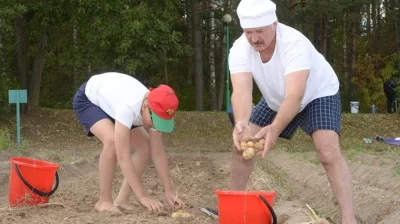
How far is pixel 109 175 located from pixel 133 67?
9.80 metres

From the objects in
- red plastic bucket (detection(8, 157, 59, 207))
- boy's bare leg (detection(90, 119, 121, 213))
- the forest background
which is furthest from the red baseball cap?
the forest background

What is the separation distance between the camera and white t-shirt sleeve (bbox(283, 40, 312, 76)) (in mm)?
4562

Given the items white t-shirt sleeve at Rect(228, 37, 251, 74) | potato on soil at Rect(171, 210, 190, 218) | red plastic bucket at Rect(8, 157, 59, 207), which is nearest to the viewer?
white t-shirt sleeve at Rect(228, 37, 251, 74)

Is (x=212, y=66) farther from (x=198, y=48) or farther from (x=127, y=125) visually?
(x=127, y=125)

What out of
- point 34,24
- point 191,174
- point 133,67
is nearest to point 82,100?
point 191,174

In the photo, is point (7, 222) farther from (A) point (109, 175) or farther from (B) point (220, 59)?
(B) point (220, 59)

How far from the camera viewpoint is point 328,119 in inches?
195

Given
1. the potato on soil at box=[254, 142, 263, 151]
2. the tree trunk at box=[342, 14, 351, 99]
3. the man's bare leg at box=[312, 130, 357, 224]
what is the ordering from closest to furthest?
1. the potato on soil at box=[254, 142, 263, 151]
2. the man's bare leg at box=[312, 130, 357, 224]
3. the tree trunk at box=[342, 14, 351, 99]

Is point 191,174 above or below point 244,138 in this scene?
below

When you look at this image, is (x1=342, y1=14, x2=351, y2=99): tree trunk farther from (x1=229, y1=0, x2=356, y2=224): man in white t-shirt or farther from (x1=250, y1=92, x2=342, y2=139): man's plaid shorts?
(x1=229, y1=0, x2=356, y2=224): man in white t-shirt

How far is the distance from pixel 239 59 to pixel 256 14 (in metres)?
0.45

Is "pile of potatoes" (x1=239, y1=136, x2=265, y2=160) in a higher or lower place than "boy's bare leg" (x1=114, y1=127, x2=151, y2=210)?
higher

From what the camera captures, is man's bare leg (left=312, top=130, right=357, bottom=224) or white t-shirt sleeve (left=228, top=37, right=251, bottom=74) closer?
white t-shirt sleeve (left=228, top=37, right=251, bottom=74)

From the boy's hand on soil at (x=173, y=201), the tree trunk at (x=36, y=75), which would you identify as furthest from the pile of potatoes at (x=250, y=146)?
the tree trunk at (x=36, y=75)
